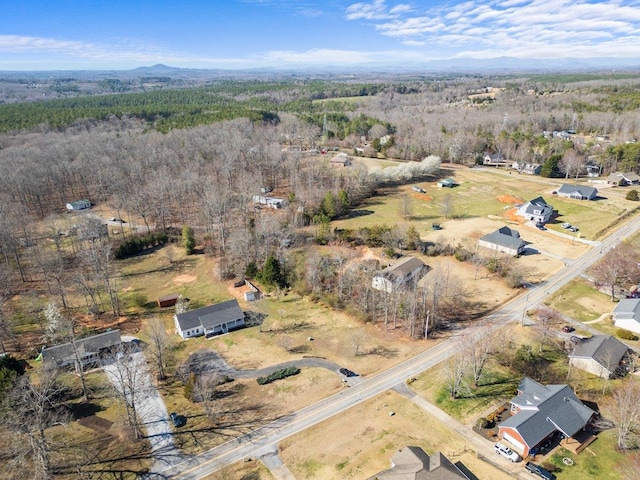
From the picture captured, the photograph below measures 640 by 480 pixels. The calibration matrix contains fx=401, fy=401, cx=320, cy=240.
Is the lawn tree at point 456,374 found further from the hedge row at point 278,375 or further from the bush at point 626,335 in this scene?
the bush at point 626,335

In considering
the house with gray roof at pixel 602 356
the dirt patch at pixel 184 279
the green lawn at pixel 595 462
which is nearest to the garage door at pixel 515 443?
the green lawn at pixel 595 462

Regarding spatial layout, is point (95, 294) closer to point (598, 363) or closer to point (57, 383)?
point (57, 383)

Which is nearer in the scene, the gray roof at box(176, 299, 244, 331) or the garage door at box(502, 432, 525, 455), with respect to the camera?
the garage door at box(502, 432, 525, 455)

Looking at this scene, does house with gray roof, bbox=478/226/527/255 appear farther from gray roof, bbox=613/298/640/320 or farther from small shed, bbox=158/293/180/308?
small shed, bbox=158/293/180/308

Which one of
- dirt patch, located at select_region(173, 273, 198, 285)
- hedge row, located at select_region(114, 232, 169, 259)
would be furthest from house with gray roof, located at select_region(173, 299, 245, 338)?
hedge row, located at select_region(114, 232, 169, 259)

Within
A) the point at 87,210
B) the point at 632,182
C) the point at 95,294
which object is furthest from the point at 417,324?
the point at 632,182

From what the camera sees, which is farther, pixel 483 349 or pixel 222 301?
pixel 222 301

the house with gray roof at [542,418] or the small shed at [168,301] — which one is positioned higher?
the house with gray roof at [542,418]
